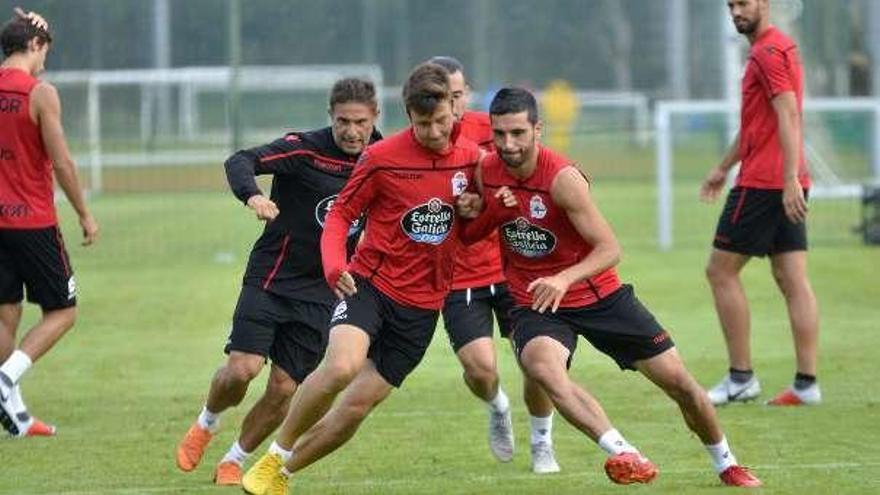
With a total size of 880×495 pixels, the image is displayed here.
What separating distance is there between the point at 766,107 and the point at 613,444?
383 centimetres

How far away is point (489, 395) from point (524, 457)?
411 mm

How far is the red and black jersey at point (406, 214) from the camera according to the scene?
8.41 metres

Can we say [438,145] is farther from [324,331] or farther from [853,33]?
[853,33]

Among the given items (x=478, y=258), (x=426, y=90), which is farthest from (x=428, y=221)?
(x=478, y=258)

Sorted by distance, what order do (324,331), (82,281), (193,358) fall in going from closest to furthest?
(324,331)
(193,358)
(82,281)

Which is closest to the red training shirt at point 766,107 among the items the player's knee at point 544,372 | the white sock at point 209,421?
the player's knee at point 544,372

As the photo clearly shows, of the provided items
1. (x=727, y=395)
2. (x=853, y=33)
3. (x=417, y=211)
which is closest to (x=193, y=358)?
(x=727, y=395)

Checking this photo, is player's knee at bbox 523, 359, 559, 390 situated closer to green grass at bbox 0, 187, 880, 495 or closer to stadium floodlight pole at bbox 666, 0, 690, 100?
green grass at bbox 0, 187, 880, 495

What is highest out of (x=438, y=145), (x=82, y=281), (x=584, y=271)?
(x=438, y=145)

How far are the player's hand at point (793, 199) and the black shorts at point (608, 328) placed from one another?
2.63 meters

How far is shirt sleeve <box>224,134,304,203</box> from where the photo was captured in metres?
8.88

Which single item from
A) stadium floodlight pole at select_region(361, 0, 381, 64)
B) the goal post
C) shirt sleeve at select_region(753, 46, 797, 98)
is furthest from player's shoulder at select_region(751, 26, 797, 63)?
stadium floodlight pole at select_region(361, 0, 381, 64)

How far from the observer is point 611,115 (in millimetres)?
31500

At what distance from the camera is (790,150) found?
1094 centimetres
